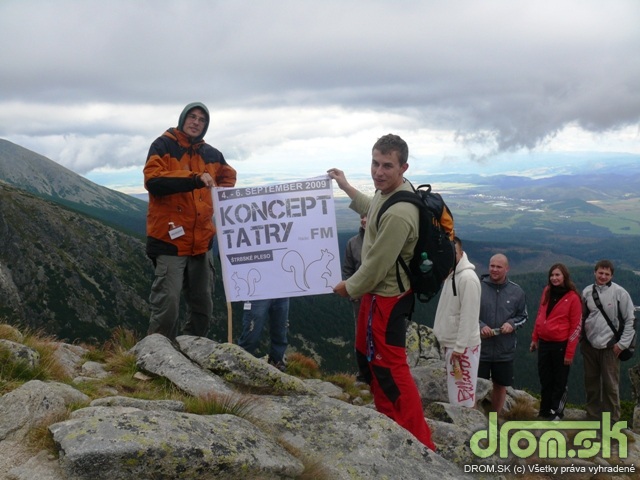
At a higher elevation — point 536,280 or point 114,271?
point 114,271

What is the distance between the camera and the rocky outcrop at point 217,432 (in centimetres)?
408

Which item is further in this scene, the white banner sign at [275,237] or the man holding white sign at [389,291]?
the white banner sign at [275,237]

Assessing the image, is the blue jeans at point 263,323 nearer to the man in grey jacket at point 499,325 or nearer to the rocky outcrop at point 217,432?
the rocky outcrop at point 217,432

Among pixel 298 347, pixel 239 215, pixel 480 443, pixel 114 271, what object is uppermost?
pixel 239 215

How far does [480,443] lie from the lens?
7.12m

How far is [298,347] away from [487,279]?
13962cm

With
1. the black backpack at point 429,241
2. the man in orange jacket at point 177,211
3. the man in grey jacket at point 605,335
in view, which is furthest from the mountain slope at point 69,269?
the black backpack at point 429,241

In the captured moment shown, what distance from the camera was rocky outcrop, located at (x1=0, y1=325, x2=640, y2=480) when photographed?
13.4 feet

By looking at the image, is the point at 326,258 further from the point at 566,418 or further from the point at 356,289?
the point at 566,418

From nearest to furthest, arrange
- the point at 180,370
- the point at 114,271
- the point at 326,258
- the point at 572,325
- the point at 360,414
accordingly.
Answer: the point at 360,414 < the point at 180,370 < the point at 326,258 < the point at 572,325 < the point at 114,271

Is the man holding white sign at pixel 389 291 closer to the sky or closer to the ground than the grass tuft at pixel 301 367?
closer to the sky

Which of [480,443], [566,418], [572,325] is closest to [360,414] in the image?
[480,443]

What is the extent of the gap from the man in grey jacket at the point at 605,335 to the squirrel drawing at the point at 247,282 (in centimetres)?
763

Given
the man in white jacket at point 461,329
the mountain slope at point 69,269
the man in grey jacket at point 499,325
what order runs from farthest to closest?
the mountain slope at point 69,269 → the man in grey jacket at point 499,325 → the man in white jacket at point 461,329
